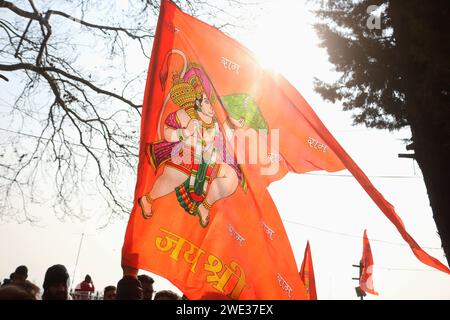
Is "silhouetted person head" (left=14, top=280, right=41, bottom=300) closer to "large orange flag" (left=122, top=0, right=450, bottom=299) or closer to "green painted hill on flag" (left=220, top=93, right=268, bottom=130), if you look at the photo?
"large orange flag" (left=122, top=0, right=450, bottom=299)

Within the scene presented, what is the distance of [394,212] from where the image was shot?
3.60 metres

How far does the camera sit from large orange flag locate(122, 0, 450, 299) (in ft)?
10.9

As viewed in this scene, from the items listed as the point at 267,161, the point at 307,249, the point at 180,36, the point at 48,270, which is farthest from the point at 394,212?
the point at 307,249

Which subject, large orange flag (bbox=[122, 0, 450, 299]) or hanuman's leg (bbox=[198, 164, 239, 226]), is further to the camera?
hanuman's leg (bbox=[198, 164, 239, 226])

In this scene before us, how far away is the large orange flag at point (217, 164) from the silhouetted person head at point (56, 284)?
1.26 ft

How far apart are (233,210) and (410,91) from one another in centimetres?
450

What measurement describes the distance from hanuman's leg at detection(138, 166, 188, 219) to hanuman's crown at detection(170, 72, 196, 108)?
2.00ft

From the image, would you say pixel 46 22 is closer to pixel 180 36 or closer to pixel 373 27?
pixel 180 36

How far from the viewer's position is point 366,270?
18609 mm

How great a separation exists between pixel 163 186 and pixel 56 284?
3.42ft

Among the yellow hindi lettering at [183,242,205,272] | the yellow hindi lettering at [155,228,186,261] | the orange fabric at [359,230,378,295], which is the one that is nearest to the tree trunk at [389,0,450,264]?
the yellow hindi lettering at [183,242,205,272]

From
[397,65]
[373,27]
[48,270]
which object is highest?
Result: [373,27]

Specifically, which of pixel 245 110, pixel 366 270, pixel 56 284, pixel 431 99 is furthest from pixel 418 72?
pixel 366 270
